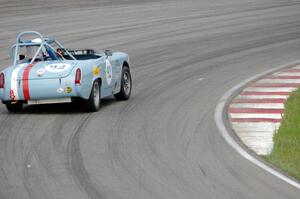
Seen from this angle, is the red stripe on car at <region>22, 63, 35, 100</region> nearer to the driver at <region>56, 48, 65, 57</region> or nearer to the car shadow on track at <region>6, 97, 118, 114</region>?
the car shadow on track at <region>6, 97, 118, 114</region>

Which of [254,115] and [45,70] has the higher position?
[45,70]

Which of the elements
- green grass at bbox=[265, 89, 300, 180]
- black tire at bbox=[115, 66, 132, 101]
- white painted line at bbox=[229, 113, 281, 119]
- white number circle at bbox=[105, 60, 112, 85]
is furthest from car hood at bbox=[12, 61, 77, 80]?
green grass at bbox=[265, 89, 300, 180]

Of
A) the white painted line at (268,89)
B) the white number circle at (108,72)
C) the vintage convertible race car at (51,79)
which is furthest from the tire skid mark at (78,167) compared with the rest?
the white painted line at (268,89)

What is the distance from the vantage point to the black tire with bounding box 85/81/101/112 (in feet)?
46.5

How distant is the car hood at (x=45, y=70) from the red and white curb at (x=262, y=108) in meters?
2.69

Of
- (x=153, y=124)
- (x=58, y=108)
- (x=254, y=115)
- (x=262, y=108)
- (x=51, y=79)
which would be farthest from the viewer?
(x=58, y=108)

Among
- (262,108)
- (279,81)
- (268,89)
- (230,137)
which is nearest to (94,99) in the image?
(262,108)

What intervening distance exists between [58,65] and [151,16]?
1466 centimetres

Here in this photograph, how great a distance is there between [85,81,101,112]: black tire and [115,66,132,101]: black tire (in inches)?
40.2

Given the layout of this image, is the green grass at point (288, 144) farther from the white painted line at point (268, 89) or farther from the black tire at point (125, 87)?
the black tire at point (125, 87)

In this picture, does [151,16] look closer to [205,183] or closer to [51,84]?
[51,84]

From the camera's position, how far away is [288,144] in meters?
11.7

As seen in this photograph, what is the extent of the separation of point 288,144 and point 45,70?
4394 millimetres

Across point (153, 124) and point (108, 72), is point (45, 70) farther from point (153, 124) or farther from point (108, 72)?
point (153, 124)
